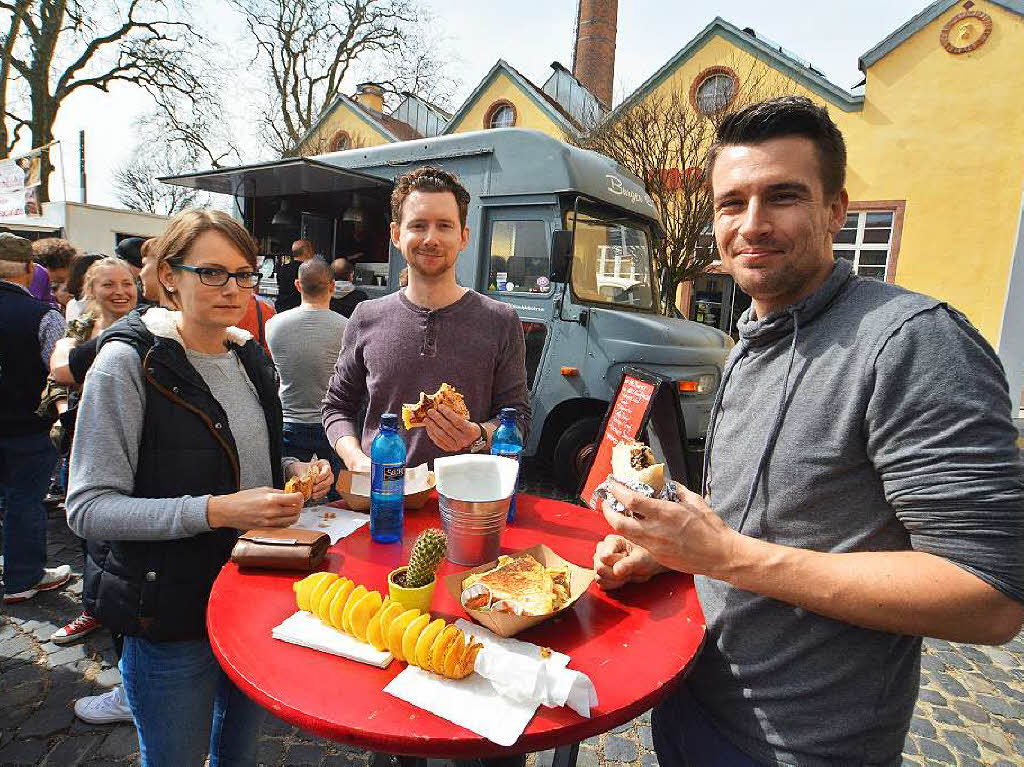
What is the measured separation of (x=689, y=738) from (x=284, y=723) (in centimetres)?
248

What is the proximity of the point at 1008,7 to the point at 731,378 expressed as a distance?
722 inches

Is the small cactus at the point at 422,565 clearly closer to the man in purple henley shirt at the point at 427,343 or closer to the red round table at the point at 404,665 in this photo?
the red round table at the point at 404,665

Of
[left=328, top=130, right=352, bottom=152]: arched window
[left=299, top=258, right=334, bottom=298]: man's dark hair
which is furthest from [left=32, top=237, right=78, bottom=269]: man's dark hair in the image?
[left=328, top=130, right=352, bottom=152]: arched window

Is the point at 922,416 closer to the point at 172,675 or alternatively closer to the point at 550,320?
the point at 172,675

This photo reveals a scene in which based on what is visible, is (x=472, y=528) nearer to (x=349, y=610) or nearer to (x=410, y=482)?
(x=349, y=610)

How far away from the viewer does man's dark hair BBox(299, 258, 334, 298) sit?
4.30m

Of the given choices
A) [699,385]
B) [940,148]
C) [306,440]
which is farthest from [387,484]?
[940,148]

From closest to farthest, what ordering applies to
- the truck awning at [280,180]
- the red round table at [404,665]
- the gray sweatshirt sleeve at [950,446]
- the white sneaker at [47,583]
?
1. the gray sweatshirt sleeve at [950,446]
2. the red round table at [404,665]
3. the white sneaker at [47,583]
4. the truck awning at [280,180]

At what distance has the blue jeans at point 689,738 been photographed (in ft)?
4.54

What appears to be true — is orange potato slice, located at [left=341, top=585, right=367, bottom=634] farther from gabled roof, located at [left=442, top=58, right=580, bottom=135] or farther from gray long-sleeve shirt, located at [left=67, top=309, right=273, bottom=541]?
gabled roof, located at [left=442, top=58, right=580, bottom=135]

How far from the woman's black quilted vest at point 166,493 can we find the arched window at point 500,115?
21.0m

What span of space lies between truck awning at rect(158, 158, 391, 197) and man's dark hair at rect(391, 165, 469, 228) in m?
4.36

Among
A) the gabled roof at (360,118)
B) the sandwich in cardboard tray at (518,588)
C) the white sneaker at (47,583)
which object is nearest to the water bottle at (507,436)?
the sandwich in cardboard tray at (518,588)

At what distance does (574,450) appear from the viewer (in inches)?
229
